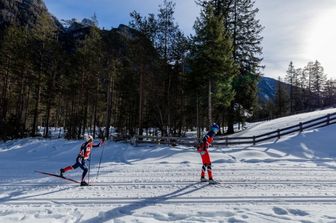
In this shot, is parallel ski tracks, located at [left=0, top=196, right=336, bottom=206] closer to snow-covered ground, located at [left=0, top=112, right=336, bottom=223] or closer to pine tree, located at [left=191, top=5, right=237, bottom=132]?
snow-covered ground, located at [left=0, top=112, right=336, bottom=223]

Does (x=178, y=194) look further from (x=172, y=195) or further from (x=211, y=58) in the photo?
(x=211, y=58)

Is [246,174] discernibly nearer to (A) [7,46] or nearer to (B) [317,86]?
(A) [7,46]

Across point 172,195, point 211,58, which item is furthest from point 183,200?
point 211,58

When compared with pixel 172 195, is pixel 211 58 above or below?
above

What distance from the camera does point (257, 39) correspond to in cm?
3141

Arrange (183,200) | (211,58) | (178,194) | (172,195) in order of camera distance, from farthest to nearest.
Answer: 1. (211,58)
2. (178,194)
3. (172,195)
4. (183,200)

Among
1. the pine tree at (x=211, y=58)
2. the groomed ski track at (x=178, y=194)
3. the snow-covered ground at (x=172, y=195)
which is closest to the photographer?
the snow-covered ground at (x=172, y=195)

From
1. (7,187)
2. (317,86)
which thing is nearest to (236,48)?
(7,187)

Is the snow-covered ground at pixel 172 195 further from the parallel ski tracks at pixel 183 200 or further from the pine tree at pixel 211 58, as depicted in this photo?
the pine tree at pixel 211 58

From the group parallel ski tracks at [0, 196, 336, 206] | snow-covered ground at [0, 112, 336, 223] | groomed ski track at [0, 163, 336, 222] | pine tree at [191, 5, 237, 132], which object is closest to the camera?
snow-covered ground at [0, 112, 336, 223]

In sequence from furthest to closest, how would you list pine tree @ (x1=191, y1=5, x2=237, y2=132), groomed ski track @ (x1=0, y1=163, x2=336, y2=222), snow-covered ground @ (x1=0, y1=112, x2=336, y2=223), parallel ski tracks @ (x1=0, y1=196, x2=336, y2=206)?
pine tree @ (x1=191, y1=5, x2=237, y2=132) → parallel ski tracks @ (x1=0, y1=196, x2=336, y2=206) → groomed ski track @ (x1=0, y1=163, x2=336, y2=222) → snow-covered ground @ (x1=0, y1=112, x2=336, y2=223)

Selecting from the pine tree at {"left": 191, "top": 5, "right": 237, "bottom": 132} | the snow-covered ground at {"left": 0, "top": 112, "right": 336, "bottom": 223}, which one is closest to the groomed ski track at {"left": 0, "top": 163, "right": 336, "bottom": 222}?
the snow-covered ground at {"left": 0, "top": 112, "right": 336, "bottom": 223}

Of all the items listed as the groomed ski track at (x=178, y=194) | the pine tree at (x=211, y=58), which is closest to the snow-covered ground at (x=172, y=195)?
the groomed ski track at (x=178, y=194)

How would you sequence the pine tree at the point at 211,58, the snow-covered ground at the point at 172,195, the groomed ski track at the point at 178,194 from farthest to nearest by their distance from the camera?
1. the pine tree at the point at 211,58
2. the groomed ski track at the point at 178,194
3. the snow-covered ground at the point at 172,195
